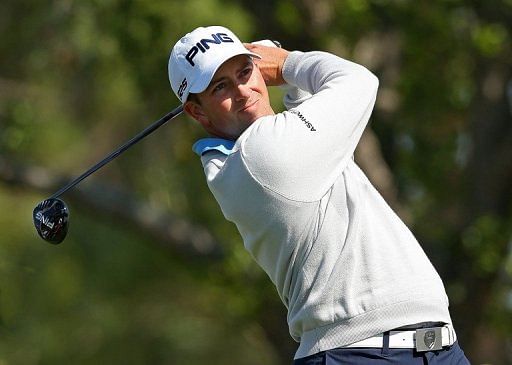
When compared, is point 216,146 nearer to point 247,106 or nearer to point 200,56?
point 247,106

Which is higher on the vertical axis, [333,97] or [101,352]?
[333,97]

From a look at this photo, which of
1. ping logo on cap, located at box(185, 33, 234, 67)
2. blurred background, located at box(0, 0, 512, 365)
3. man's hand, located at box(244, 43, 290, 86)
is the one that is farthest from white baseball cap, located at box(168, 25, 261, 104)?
blurred background, located at box(0, 0, 512, 365)

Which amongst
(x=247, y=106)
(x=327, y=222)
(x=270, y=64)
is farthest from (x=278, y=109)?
(x=327, y=222)

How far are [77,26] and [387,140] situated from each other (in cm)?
315

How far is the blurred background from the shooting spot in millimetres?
11469

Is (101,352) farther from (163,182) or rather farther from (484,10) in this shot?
(484,10)

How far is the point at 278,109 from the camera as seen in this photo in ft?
35.7

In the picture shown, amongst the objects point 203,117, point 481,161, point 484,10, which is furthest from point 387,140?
point 203,117

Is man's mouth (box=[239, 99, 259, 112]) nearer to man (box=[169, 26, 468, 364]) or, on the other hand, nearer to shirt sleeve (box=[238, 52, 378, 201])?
man (box=[169, 26, 468, 364])

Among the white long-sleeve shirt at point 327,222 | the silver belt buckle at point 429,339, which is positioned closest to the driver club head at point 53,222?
the white long-sleeve shirt at point 327,222

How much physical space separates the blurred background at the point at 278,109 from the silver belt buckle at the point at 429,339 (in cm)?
680

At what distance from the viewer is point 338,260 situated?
163 inches

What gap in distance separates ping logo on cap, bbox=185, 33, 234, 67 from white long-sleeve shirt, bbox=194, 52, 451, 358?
29cm

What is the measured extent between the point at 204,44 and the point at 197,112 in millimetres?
225
